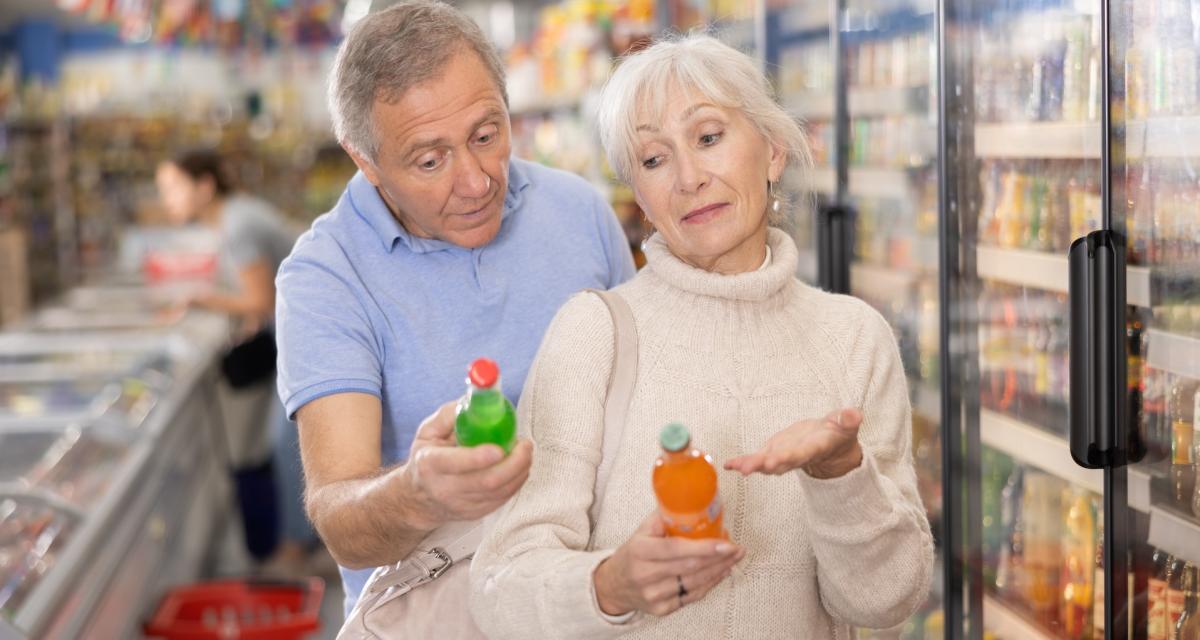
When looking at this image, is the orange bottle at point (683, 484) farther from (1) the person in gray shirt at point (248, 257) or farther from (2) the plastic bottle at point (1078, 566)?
(1) the person in gray shirt at point (248, 257)

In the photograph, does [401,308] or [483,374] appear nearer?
[483,374]

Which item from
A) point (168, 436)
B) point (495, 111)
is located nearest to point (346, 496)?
point (495, 111)

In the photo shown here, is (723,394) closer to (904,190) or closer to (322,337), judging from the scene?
Answer: (322,337)

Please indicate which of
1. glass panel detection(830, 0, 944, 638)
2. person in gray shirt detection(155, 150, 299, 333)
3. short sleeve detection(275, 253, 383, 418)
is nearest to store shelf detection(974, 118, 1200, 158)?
glass panel detection(830, 0, 944, 638)

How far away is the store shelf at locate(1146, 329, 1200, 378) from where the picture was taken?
7.07 ft

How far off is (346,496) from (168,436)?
366 centimetres

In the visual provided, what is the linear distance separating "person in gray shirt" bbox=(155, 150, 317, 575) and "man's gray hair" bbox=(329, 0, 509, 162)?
381 centimetres

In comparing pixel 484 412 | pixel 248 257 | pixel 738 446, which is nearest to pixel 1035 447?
pixel 738 446

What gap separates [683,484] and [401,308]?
2.32 feet

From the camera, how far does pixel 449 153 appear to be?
6.21 feet

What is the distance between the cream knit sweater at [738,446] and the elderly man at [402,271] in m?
0.23

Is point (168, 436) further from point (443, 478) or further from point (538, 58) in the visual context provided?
point (443, 478)

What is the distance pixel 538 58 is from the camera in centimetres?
709

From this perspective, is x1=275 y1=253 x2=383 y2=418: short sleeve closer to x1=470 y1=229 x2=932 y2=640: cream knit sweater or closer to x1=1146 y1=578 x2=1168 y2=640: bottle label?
x1=470 y1=229 x2=932 y2=640: cream knit sweater
